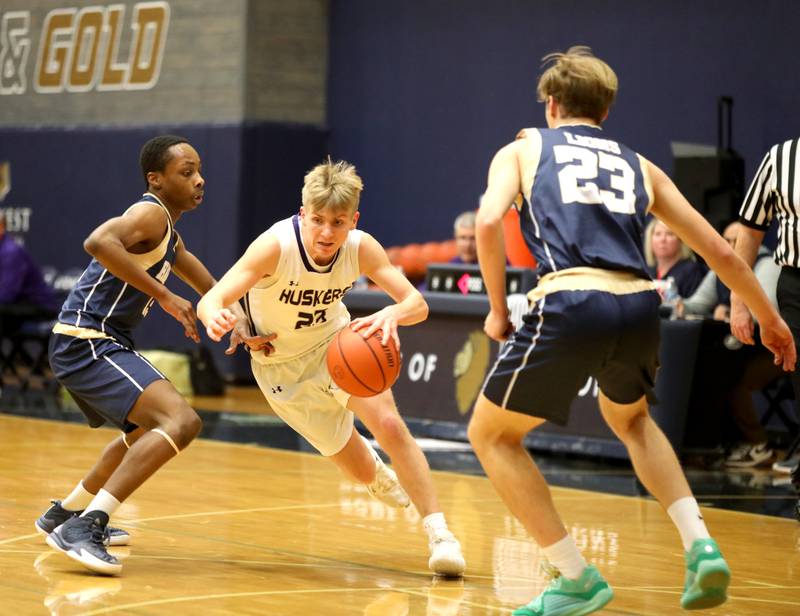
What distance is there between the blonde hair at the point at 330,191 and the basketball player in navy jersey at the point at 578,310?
81 centimetres

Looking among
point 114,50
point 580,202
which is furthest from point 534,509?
point 114,50

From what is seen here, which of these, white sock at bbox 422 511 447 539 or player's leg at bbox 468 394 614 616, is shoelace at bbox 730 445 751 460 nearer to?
white sock at bbox 422 511 447 539

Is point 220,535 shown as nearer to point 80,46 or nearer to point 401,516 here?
point 401,516

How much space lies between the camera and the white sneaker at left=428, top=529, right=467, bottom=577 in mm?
5094

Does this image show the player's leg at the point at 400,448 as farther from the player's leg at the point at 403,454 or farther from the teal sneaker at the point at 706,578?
the teal sneaker at the point at 706,578

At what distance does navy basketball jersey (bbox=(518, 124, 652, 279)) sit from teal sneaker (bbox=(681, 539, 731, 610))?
83 centimetres

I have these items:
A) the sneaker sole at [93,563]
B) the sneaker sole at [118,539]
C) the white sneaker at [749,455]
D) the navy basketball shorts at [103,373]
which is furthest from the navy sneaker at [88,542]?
the white sneaker at [749,455]

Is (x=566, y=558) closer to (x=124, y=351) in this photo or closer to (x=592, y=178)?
(x=592, y=178)

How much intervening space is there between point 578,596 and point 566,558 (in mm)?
121

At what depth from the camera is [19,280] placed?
13031 mm

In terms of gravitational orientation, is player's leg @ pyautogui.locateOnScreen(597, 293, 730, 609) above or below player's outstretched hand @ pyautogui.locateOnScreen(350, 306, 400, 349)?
below

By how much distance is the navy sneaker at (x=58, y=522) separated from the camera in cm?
554

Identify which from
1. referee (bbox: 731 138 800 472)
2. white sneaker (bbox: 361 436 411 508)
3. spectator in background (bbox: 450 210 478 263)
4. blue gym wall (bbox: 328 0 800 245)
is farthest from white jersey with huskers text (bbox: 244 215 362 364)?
blue gym wall (bbox: 328 0 800 245)

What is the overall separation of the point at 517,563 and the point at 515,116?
8501 millimetres
